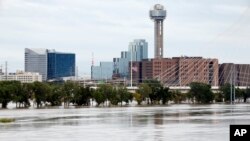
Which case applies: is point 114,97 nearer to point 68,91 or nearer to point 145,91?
point 145,91

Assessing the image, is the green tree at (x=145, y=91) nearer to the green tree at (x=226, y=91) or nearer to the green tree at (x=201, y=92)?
the green tree at (x=201, y=92)

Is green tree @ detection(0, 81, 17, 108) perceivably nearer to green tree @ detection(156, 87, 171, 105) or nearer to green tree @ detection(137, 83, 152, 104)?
green tree @ detection(137, 83, 152, 104)

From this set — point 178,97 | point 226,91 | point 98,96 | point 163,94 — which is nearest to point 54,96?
point 98,96

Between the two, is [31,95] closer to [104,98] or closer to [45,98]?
[45,98]

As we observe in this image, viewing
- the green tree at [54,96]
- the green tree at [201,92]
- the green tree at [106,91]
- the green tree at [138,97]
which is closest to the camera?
the green tree at [54,96]

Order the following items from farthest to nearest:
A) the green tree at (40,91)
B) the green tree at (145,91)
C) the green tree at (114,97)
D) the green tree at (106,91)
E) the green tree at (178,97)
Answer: the green tree at (178,97), the green tree at (145,91), the green tree at (114,97), the green tree at (106,91), the green tree at (40,91)

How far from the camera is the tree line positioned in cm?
10694

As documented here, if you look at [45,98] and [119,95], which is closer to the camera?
[45,98]

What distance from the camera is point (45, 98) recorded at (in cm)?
11081

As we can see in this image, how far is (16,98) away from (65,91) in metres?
11.0

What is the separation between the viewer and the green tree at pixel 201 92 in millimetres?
142125

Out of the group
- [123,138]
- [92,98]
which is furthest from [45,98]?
[123,138]

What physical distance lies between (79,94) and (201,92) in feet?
119

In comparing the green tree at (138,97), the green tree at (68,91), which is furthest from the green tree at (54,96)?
the green tree at (138,97)
